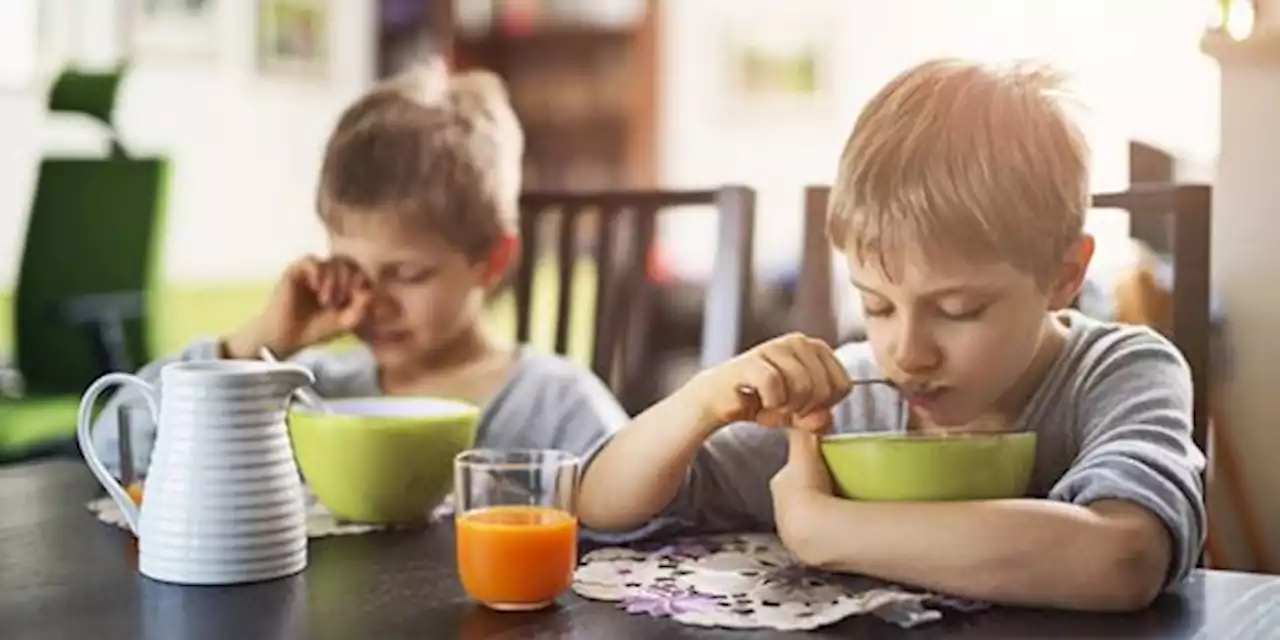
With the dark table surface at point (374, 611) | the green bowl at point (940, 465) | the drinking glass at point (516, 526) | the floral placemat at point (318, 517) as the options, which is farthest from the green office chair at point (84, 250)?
the green bowl at point (940, 465)

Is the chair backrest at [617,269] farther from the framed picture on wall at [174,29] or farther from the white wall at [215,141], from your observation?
the framed picture on wall at [174,29]

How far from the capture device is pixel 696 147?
4820 millimetres

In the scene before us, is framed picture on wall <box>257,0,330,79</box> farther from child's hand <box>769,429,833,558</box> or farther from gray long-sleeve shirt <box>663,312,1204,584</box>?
child's hand <box>769,429,833,558</box>

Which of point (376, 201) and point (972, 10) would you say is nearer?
point (376, 201)

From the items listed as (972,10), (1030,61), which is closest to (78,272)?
(972,10)

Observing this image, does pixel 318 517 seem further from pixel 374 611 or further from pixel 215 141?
pixel 215 141

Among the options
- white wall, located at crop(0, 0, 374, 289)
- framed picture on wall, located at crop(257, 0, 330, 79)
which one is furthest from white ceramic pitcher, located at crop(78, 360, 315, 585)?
framed picture on wall, located at crop(257, 0, 330, 79)

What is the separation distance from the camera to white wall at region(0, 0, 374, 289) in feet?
11.4

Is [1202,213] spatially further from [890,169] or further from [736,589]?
[736,589]

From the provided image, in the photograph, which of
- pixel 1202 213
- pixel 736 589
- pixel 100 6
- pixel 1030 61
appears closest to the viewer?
pixel 736 589

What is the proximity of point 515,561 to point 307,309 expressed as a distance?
60 cm

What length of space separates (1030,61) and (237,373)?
593mm

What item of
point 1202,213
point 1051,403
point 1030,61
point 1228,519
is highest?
point 1030,61

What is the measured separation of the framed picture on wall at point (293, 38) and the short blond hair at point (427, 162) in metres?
2.54
